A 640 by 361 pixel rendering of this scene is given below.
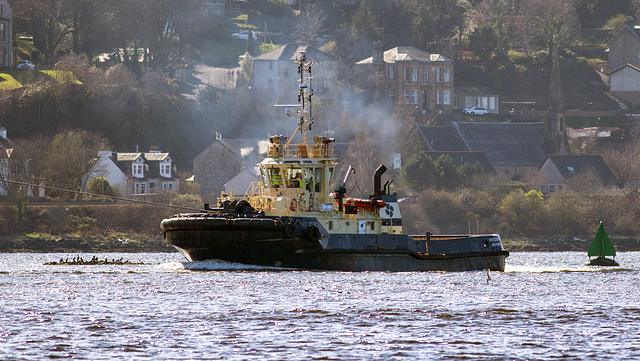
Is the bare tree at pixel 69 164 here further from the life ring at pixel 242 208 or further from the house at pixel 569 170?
the house at pixel 569 170

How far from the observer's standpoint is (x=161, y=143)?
409 feet

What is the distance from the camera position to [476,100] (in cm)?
15938

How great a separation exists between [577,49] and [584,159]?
60510 mm

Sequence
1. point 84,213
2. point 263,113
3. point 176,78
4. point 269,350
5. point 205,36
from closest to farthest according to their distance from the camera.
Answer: point 269,350
point 84,213
point 263,113
point 176,78
point 205,36

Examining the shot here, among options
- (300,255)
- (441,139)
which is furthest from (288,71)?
(300,255)

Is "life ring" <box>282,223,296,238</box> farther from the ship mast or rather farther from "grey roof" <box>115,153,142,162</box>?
"grey roof" <box>115,153,142,162</box>

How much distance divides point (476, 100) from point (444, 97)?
4.96 m

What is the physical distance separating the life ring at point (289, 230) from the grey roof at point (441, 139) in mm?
85492

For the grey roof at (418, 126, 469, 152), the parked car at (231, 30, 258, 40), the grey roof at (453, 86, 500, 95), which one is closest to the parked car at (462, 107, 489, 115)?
the grey roof at (453, 86, 500, 95)

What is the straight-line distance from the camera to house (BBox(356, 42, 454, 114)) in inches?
6102

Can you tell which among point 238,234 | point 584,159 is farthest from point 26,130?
point 238,234

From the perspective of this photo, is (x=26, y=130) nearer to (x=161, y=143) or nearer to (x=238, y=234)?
(x=161, y=143)

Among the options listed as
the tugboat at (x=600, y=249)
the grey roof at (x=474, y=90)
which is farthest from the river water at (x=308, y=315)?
the grey roof at (x=474, y=90)

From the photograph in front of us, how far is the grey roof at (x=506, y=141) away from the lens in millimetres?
135000
